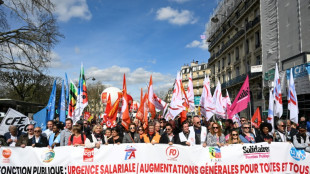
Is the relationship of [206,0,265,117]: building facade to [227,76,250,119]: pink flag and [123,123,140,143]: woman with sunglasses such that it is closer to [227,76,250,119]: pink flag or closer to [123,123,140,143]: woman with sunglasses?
[227,76,250,119]: pink flag

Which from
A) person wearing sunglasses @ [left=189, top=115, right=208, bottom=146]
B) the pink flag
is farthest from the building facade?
person wearing sunglasses @ [left=189, top=115, right=208, bottom=146]

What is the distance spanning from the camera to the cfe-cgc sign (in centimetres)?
633

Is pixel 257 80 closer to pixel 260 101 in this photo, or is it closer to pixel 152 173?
pixel 260 101

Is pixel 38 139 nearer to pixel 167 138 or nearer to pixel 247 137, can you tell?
pixel 167 138

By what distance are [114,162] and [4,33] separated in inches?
332

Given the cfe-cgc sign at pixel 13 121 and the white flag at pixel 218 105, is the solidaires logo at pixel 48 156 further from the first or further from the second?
the white flag at pixel 218 105

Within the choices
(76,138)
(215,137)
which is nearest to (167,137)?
(215,137)

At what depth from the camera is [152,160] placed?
527 centimetres

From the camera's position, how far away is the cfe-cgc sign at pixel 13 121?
633 cm

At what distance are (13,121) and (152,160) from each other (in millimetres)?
4056

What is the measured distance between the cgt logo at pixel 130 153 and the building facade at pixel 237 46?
55.9ft

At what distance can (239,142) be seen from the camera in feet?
18.2

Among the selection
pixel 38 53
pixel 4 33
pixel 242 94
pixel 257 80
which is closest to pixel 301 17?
pixel 257 80

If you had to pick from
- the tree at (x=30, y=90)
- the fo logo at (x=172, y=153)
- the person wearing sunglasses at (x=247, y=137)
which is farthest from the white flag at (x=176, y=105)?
the tree at (x=30, y=90)
